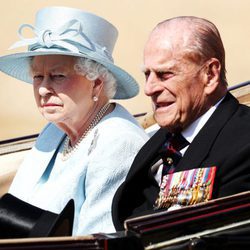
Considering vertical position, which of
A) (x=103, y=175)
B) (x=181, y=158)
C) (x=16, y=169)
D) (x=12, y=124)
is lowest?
(x=12, y=124)

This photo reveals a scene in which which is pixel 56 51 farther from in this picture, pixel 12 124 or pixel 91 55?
pixel 12 124

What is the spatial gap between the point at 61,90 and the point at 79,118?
0.37 feet

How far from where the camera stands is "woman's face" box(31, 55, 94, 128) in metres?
2.56

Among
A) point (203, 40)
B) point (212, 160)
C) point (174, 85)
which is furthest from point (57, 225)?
point (203, 40)

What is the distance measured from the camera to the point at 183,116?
2.12 meters

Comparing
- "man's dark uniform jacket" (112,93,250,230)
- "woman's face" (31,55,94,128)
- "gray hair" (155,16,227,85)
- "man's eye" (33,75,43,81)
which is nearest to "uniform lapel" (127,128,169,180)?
"man's dark uniform jacket" (112,93,250,230)

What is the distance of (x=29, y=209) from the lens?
192cm

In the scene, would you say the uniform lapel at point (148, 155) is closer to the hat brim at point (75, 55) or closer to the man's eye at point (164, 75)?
the man's eye at point (164, 75)

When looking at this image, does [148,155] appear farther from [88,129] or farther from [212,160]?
[88,129]

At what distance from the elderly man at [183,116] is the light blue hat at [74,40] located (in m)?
0.46

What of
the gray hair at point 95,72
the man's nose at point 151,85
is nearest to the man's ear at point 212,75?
the man's nose at point 151,85

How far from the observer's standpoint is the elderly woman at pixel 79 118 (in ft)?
8.00

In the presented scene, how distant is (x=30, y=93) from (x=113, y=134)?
16.3 ft

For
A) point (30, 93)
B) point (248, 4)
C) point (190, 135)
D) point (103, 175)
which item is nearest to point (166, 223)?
point (190, 135)
